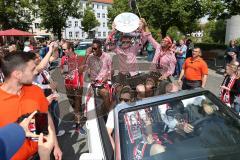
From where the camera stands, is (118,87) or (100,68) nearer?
(118,87)

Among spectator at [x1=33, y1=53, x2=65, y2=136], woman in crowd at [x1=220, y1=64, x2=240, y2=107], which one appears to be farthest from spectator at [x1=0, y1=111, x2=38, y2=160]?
woman in crowd at [x1=220, y1=64, x2=240, y2=107]

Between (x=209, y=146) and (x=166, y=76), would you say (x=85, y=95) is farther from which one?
(x=209, y=146)

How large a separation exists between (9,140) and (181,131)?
1.63 meters

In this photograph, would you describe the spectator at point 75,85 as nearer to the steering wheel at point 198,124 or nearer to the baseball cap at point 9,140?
the steering wheel at point 198,124

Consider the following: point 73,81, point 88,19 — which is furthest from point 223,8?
point 88,19

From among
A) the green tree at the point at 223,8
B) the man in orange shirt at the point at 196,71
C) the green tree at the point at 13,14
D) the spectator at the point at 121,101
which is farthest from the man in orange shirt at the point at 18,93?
the green tree at the point at 13,14

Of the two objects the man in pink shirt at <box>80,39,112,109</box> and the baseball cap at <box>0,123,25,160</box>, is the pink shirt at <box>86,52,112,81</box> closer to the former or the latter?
the man in pink shirt at <box>80,39,112,109</box>

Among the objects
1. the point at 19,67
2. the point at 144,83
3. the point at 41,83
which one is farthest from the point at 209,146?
the point at 41,83

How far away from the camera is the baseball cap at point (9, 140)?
1593 millimetres

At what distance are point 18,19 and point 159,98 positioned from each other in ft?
117

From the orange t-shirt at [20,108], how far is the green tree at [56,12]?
4393 centimetres

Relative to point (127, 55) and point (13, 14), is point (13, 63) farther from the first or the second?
point (13, 14)

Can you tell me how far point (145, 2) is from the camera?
26.1 m

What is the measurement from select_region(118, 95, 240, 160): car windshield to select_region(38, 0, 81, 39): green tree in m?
44.2
